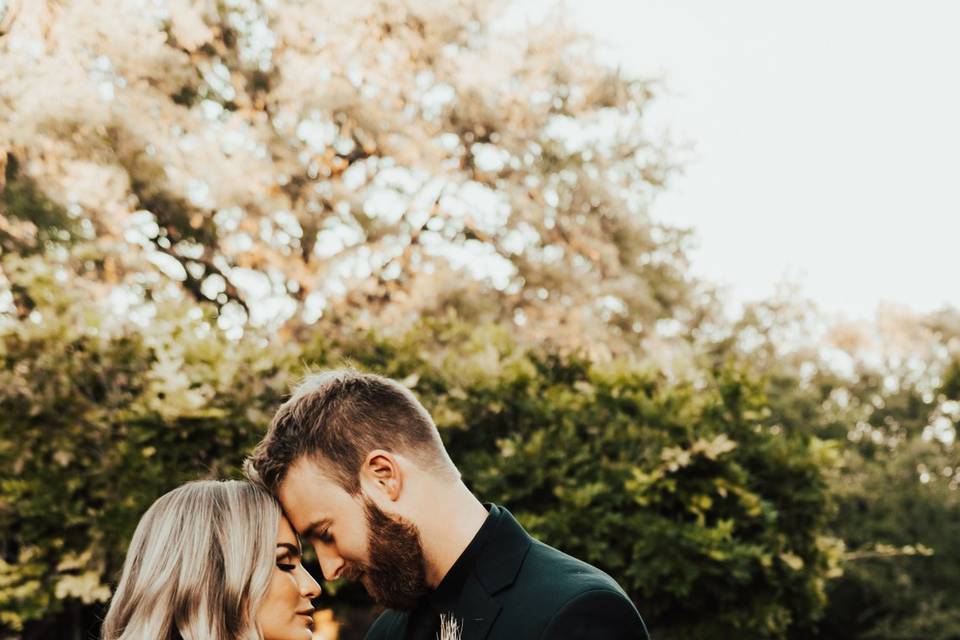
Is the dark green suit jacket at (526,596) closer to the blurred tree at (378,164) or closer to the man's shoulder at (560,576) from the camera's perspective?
the man's shoulder at (560,576)

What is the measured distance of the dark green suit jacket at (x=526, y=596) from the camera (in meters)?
2.79

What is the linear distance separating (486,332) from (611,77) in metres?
9.15

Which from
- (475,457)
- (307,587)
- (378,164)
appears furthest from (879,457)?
(307,587)

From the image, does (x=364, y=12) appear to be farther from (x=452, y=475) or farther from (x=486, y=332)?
(x=452, y=475)

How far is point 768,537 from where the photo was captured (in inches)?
339

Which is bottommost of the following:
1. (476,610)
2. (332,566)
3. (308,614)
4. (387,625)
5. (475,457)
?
(475,457)

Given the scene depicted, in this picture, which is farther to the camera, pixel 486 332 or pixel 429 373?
pixel 486 332

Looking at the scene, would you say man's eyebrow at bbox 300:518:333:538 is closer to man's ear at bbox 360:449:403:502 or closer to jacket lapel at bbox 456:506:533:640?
man's ear at bbox 360:449:403:502

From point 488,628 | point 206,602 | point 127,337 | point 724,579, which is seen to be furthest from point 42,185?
point 488,628

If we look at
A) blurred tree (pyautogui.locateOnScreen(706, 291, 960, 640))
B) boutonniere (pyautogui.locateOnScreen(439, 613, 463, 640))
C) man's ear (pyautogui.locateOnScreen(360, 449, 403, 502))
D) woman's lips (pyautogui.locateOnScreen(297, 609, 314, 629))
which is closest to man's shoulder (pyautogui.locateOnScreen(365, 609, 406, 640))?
woman's lips (pyautogui.locateOnScreen(297, 609, 314, 629))

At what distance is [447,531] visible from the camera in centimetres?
310

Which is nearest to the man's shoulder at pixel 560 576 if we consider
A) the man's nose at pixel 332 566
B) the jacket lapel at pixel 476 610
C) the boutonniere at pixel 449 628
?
the jacket lapel at pixel 476 610

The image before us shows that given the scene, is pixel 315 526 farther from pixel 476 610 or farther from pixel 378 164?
pixel 378 164

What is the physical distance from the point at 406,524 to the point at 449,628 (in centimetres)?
35
